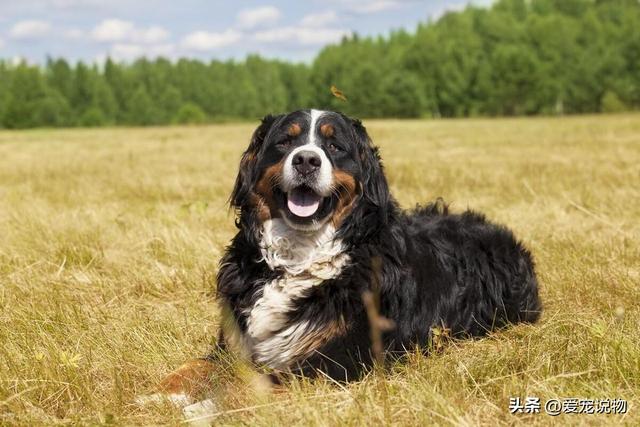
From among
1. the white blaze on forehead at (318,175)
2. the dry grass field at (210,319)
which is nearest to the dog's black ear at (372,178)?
the white blaze on forehead at (318,175)

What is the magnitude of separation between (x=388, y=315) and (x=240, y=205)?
1.11 metres

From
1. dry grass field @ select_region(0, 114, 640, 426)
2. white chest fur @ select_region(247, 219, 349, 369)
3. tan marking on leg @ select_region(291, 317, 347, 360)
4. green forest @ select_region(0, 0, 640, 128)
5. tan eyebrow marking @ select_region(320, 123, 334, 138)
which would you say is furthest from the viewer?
green forest @ select_region(0, 0, 640, 128)

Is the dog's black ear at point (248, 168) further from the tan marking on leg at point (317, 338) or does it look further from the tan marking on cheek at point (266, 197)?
the tan marking on leg at point (317, 338)

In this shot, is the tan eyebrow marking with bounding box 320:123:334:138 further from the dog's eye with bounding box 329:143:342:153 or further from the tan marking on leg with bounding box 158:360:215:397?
the tan marking on leg with bounding box 158:360:215:397

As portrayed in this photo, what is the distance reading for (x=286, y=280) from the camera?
4.05 m

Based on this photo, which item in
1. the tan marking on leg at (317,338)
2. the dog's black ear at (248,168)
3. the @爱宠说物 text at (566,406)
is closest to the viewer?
the @爱宠说物 text at (566,406)

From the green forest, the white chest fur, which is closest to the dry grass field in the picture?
the white chest fur

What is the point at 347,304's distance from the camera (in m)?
3.81

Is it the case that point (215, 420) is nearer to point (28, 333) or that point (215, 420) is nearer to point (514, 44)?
point (28, 333)

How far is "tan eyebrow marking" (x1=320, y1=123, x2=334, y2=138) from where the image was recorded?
13.5 feet

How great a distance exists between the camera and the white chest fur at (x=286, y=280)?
3889 mm

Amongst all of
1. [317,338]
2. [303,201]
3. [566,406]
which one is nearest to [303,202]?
[303,201]

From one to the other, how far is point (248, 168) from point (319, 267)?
0.76 metres

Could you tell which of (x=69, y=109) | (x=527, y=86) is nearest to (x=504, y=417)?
(x=527, y=86)
